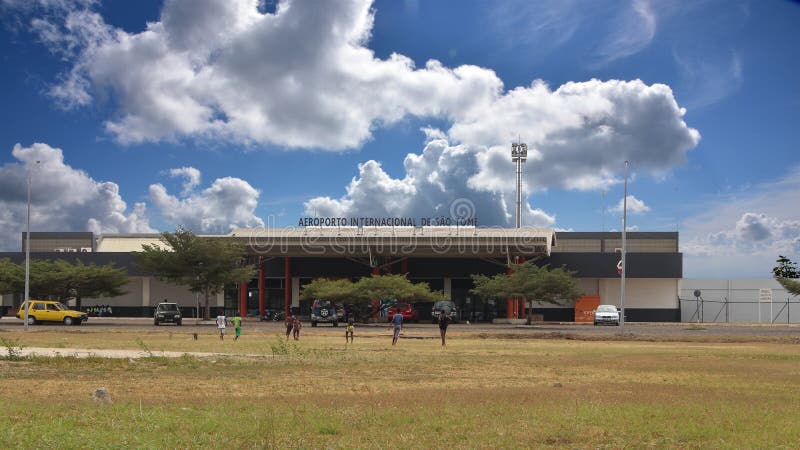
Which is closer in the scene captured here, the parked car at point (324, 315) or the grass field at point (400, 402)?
the grass field at point (400, 402)

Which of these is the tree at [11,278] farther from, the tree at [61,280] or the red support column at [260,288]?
the red support column at [260,288]

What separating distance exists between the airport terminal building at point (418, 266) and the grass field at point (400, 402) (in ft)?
142

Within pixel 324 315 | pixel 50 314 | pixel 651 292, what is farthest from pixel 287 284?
pixel 651 292

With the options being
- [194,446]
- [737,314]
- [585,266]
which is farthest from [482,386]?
[737,314]

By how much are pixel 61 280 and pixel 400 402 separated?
59730 mm

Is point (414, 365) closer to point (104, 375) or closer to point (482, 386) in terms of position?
point (482, 386)

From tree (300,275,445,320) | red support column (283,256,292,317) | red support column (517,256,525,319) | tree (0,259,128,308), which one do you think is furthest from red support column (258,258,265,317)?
red support column (517,256,525,319)

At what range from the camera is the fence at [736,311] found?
7494cm

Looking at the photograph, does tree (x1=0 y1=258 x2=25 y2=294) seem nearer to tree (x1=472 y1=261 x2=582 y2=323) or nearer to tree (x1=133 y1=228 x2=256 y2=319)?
tree (x1=133 y1=228 x2=256 y2=319)

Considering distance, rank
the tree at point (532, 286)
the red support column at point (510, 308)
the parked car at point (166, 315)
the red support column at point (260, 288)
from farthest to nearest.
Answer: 1. the red support column at point (260, 288)
2. the red support column at point (510, 308)
3. the tree at point (532, 286)
4. the parked car at point (166, 315)

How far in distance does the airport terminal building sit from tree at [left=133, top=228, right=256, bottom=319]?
149 inches

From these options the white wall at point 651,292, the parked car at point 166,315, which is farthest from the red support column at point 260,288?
the white wall at point 651,292

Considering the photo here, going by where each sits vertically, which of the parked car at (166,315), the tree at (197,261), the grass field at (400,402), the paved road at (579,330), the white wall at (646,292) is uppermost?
A: the tree at (197,261)

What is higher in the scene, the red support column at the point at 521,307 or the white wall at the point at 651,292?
the white wall at the point at 651,292
